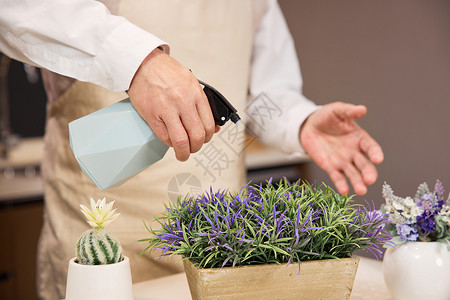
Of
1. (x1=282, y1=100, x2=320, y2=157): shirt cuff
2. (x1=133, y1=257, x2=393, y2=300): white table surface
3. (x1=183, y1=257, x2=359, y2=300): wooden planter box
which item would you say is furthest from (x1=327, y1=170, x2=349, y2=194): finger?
(x1=183, y1=257, x2=359, y2=300): wooden planter box

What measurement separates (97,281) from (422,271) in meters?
0.41

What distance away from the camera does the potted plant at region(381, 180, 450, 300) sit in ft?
2.37

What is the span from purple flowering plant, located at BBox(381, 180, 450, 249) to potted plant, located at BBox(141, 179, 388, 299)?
0.06 m

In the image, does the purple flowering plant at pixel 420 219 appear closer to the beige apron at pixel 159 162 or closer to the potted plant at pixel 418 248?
the potted plant at pixel 418 248

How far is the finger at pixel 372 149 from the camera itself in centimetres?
105

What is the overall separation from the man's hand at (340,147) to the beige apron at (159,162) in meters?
0.17

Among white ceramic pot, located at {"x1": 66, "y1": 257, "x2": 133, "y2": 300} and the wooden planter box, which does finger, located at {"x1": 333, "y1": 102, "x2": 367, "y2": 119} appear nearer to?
the wooden planter box

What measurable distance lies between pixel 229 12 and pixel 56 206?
56 centimetres

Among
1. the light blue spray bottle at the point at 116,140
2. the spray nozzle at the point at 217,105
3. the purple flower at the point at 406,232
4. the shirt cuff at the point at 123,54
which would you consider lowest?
the purple flower at the point at 406,232

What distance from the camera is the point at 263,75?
1.31 meters

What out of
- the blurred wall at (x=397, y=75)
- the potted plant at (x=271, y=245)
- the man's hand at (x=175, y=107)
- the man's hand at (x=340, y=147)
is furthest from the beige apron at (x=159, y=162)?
the blurred wall at (x=397, y=75)

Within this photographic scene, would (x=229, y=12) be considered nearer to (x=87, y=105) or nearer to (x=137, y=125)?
(x=87, y=105)

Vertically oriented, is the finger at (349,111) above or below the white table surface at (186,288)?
above

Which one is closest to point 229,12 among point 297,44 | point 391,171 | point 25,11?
point 25,11
